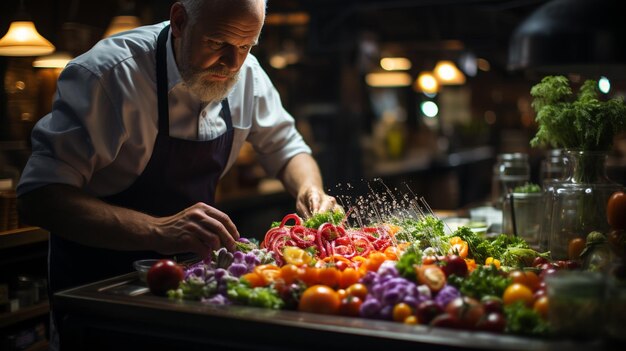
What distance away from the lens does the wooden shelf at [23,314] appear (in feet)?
12.7

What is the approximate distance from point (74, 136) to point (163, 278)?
738 millimetres

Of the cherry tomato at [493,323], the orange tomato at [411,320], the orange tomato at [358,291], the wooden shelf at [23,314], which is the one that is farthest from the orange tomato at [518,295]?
the wooden shelf at [23,314]

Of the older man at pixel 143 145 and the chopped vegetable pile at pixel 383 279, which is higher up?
the older man at pixel 143 145

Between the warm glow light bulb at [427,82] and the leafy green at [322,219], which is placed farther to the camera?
the warm glow light bulb at [427,82]

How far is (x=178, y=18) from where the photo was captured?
271 centimetres

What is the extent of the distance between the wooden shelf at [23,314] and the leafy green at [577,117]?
2.98m

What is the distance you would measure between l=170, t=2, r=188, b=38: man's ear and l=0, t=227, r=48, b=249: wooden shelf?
6.19ft

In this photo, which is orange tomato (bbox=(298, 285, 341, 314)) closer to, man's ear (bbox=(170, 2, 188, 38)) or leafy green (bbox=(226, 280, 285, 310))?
leafy green (bbox=(226, 280, 285, 310))

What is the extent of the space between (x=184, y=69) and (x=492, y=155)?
Answer: 12.5 metres

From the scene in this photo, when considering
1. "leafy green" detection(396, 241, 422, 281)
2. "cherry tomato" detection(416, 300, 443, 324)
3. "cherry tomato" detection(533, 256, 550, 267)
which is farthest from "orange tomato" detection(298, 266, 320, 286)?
"cherry tomato" detection(533, 256, 550, 267)

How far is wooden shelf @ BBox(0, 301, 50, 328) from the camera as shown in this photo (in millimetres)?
3859

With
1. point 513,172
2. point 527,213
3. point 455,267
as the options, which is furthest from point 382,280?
point 513,172

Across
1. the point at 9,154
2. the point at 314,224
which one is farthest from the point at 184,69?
the point at 9,154

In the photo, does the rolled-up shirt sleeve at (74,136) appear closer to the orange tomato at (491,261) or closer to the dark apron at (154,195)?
the dark apron at (154,195)
